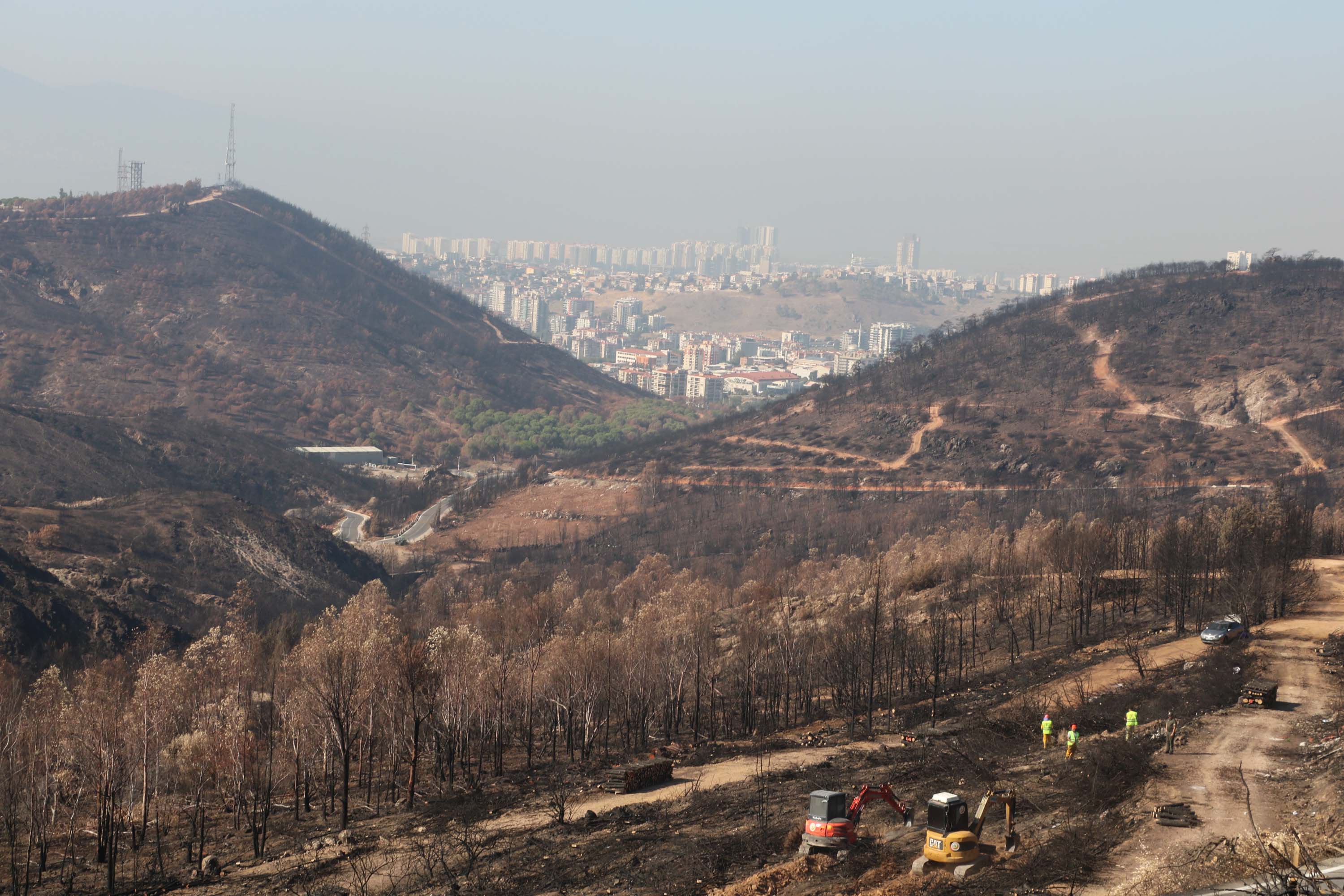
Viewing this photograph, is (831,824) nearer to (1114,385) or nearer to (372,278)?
(1114,385)

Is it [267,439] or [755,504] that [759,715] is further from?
[267,439]

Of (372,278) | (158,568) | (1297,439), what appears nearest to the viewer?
(158,568)

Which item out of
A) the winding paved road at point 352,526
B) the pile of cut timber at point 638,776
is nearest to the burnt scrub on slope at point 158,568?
the winding paved road at point 352,526

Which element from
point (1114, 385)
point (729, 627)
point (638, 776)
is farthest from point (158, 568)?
point (1114, 385)

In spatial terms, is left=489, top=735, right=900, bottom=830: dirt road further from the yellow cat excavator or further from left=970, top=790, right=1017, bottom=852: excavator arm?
the yellow cat excavator

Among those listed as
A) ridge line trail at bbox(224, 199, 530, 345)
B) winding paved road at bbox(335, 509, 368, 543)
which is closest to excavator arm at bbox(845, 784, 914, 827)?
winding paved road at bbox(335, 509, 368, 543)

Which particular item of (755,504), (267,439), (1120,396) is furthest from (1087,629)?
(267,439)
